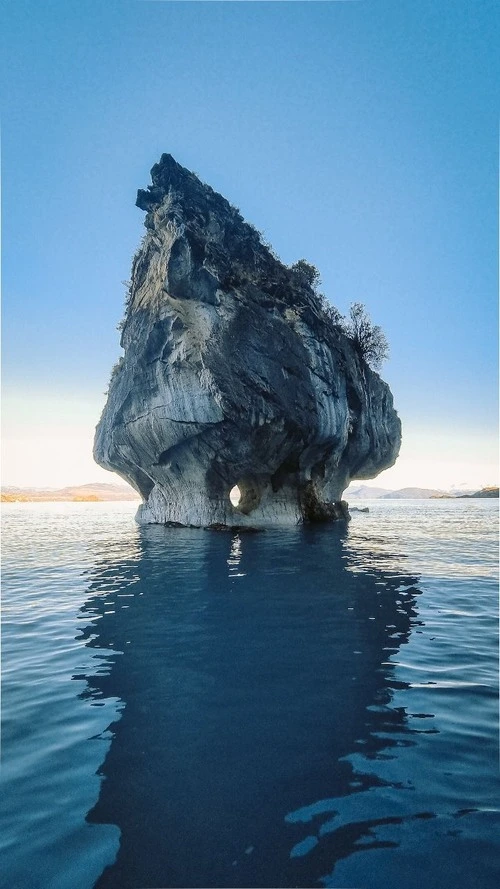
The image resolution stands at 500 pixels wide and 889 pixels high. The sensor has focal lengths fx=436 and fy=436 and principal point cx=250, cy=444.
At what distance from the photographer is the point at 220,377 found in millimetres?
28734

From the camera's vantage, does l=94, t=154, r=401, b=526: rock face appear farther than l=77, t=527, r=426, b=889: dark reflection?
Yes

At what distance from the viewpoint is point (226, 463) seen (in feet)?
104

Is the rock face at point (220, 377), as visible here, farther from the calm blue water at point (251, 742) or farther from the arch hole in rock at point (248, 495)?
the calm blue water at point (251, 742)

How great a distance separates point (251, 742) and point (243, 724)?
1.41 feet

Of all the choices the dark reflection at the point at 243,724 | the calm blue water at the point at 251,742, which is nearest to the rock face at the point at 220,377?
the dark reflection at the point at 243,724

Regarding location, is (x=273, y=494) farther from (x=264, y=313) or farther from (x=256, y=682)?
(x=256, y=682)

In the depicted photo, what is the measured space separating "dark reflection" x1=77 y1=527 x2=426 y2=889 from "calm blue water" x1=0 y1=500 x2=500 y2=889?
2cm

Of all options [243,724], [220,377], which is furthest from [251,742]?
[220,377]

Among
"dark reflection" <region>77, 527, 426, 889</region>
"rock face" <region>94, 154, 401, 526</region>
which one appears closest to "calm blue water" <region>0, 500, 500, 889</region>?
"dark reflection" <region>77, 527, 426, 889</region>

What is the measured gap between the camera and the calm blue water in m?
3.37

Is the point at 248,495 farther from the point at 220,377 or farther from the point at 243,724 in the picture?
the point at 243,724

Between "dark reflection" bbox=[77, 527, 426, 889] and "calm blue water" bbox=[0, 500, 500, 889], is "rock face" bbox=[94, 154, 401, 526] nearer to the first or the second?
"dark reflection" bbox=[77, 527, 426, 889]

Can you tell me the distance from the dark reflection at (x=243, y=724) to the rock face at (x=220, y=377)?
60.6 feet

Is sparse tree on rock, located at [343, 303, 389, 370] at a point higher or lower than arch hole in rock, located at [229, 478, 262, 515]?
higher
